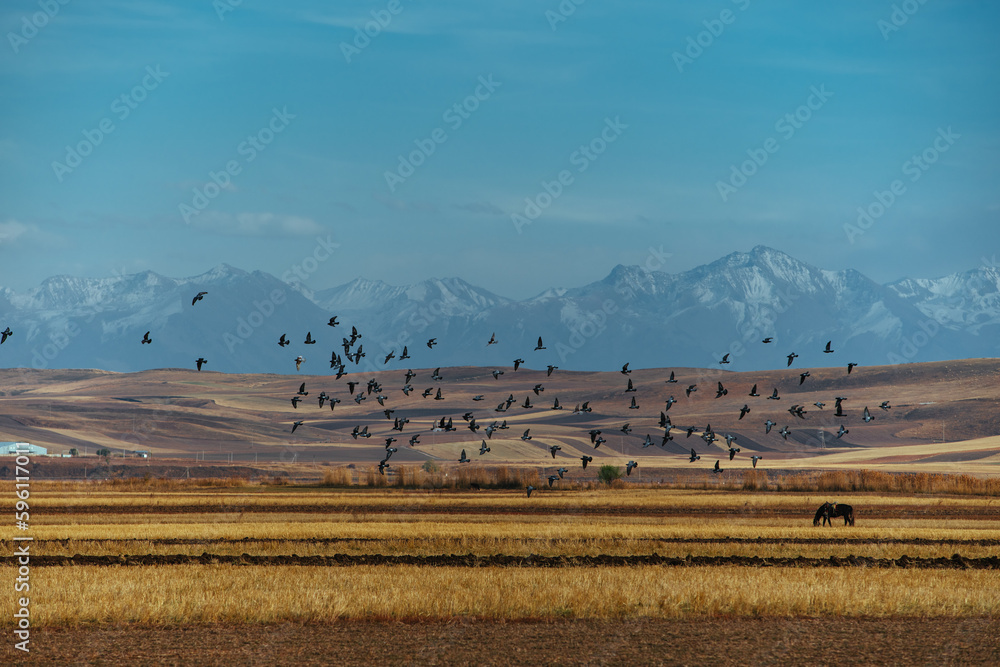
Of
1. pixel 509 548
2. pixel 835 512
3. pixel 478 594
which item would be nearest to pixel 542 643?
pixel 478 594

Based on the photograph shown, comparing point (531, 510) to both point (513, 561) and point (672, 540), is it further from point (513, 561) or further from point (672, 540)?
point (513, 561)

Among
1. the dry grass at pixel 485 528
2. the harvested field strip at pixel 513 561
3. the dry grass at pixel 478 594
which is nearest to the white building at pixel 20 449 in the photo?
the dry grass at pixel 485 528

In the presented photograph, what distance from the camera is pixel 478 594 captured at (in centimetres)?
2945

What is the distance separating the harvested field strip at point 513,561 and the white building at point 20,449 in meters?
130

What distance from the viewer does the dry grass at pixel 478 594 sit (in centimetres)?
2733

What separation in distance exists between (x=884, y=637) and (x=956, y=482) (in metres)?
69.3

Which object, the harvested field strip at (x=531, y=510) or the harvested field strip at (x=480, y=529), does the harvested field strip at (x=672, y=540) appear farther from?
the harvested field strip at (x=531, y=510)

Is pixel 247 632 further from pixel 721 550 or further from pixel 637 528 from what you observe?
pixel 637 528

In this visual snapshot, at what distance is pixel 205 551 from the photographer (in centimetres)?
3878

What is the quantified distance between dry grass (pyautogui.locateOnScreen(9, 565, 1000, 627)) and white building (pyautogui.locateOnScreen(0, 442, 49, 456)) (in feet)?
445

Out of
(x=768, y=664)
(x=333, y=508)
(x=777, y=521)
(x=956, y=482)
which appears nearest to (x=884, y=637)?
(x=768, y=664)

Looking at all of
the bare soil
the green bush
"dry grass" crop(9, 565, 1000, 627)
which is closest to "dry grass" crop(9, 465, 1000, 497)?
the green bush

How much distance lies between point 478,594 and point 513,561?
24.3ft

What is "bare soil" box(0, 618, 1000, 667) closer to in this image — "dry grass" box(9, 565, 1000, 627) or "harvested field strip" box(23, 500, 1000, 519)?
"dry grass" box(9, 565, 1000, 627)
